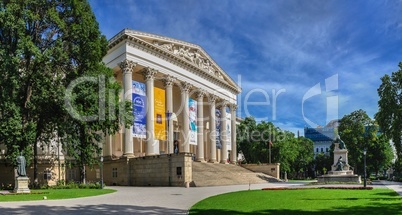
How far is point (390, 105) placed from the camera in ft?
161

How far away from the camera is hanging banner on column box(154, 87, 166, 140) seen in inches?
1828

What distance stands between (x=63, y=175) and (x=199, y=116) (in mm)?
22115

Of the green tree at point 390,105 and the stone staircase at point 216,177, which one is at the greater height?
the green tree at point 390,105

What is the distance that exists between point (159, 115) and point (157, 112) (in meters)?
0.48

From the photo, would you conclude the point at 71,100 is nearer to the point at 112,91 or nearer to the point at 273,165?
the point at 112,91

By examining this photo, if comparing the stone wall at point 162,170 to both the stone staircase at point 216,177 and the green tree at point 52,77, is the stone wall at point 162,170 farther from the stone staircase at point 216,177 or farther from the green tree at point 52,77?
the green tree at point 52,77

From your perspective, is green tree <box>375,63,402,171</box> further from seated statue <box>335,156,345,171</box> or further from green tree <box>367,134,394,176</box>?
green tree <box>367,134,394,176</box>

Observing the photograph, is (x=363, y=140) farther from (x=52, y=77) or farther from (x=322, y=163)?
(x=52, y=77)

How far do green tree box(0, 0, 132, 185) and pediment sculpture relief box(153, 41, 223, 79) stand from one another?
17.3 metres

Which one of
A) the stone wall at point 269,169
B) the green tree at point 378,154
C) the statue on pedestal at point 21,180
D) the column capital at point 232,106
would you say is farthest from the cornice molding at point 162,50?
the green tree at point 378,154

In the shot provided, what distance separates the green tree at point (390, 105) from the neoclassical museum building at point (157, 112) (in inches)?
995

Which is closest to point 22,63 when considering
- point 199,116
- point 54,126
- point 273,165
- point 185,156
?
point 54,126

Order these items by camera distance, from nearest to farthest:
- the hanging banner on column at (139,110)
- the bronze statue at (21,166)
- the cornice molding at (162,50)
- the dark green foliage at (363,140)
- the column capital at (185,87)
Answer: the bronze statue at (21,166) → the hanging banner on column at (139,110) → the cornice molding at (162,50) → the column capital at (185,87) → the dark green foliage at (363,140)

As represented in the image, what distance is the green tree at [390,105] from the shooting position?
48.3 m
